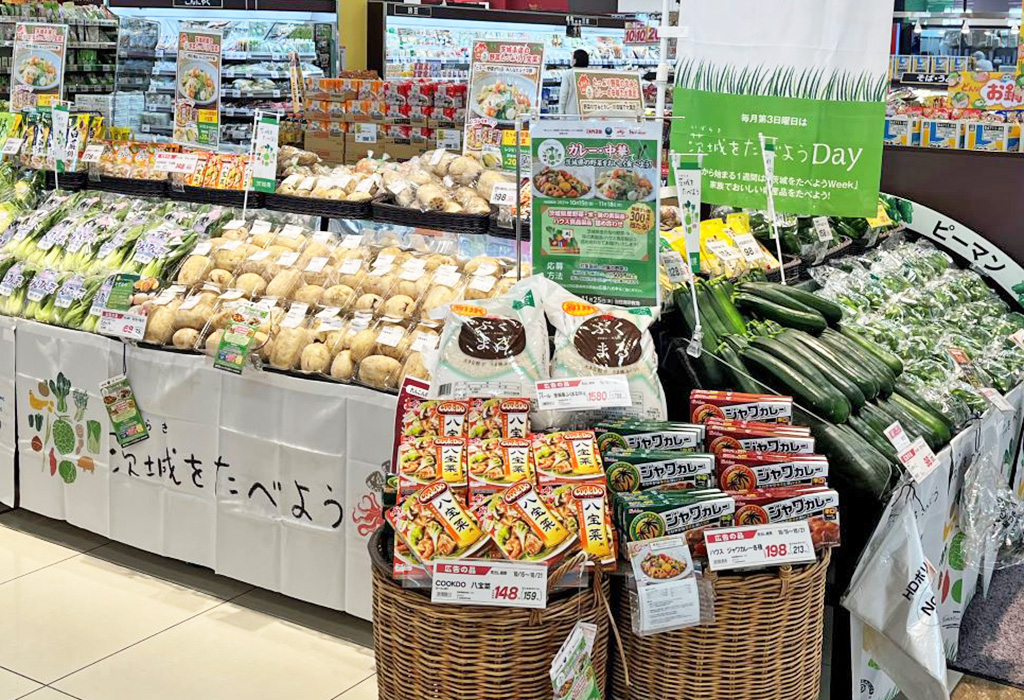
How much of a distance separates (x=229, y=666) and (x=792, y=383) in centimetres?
193

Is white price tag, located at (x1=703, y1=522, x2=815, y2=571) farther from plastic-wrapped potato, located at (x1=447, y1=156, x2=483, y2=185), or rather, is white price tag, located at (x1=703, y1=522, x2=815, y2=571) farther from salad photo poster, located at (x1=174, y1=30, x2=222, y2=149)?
salad photo poster, located at (x1=174, y1=30, x2=222, y2=149)

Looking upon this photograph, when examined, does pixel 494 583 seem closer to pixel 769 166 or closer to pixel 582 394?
pixel 582 394

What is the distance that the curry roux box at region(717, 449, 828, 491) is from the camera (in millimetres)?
2441

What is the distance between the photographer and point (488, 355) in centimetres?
278

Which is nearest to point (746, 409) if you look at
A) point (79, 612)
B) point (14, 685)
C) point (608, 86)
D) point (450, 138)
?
point (608, 86)

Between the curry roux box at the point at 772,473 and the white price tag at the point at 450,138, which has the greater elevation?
the white price tag at the point at 450,138

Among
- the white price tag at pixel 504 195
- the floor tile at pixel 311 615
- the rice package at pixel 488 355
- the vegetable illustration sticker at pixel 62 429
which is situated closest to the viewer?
the rice package at pixel 488 355

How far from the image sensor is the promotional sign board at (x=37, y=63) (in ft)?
18.6

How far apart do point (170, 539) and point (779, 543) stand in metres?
2.53

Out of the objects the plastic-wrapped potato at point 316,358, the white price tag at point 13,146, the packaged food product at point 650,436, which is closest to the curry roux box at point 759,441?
the packaged food product at point 650,436

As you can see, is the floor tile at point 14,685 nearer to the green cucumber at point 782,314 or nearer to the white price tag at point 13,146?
the green cucumber at point 782,314

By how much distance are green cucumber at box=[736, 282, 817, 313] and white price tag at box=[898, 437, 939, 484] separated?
567mm

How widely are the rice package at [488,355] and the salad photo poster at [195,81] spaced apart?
3465mm

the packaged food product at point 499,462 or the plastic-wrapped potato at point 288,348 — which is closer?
the packaged food product at point 499,462
